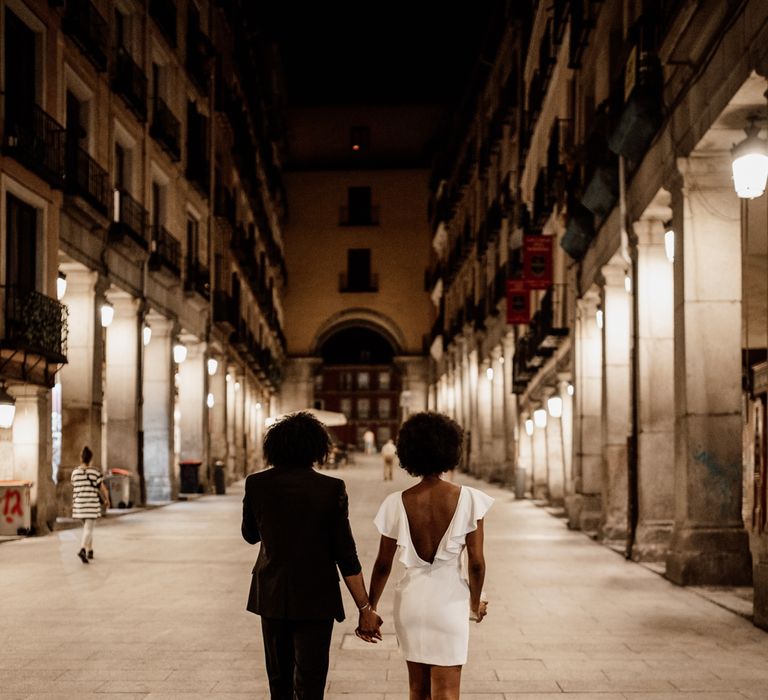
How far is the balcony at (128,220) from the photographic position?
23.4 meters

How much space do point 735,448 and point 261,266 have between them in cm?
4179

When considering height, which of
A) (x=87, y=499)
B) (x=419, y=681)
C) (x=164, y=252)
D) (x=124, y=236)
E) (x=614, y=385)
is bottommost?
(x=419, y=681)

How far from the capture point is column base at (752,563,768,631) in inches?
371

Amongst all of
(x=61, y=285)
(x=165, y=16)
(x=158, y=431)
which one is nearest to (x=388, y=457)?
(x=158, y=431)

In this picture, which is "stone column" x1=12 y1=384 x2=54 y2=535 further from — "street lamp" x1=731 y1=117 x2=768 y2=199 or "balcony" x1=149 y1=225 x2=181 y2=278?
"street lamp" x1=731 y1=117 x2=768 y2=199

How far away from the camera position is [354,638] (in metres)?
9.30

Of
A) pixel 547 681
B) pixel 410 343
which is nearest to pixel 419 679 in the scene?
pixel 547 681

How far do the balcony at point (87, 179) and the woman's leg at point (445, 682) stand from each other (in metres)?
16.7

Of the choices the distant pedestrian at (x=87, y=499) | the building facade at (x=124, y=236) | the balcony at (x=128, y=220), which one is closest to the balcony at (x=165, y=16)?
the building facade at (x=124, y=236)

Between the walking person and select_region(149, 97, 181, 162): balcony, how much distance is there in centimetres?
2321

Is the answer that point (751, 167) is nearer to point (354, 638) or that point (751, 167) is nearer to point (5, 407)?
point (354, 638)

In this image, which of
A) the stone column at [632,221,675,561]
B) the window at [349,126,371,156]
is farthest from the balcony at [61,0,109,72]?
the window at [349,126,371,156]

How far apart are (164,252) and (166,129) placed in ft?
9.76

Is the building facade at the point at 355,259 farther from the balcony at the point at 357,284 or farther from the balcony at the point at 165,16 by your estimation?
the balcony at the point at 165,16
